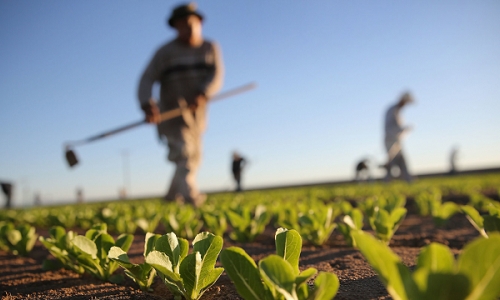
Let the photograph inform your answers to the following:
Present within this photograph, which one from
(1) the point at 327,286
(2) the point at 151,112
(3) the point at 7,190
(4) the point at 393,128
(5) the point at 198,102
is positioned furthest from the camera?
(4) the point at 393,128

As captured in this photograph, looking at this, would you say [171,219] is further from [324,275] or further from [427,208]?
[427,208]

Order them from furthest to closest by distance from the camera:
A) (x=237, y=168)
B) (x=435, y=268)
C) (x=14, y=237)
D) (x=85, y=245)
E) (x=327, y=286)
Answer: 1. (x=237, y=168)
2. (x=14, y=237)
3. (x=85, y=245)
4. (x=327, y=286)
5. (x=435, y=268)

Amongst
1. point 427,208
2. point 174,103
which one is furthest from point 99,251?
point 174,103

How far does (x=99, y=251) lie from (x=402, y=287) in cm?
126

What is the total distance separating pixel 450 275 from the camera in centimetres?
59

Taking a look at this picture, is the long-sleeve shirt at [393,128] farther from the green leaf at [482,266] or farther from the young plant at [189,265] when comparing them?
the green leaf at [482,266]

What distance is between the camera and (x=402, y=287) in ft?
2.21

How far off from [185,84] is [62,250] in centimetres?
483

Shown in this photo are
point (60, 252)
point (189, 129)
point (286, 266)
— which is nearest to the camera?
point (286, 266)

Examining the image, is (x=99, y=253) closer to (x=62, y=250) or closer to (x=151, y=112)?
(x=62, y=250)

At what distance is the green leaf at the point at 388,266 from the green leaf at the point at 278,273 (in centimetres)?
23

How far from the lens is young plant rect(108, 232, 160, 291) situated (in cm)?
116

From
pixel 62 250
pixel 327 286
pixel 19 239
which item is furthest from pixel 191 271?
pixel 19 239

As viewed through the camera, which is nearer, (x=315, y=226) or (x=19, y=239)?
(x=315, y=226)
